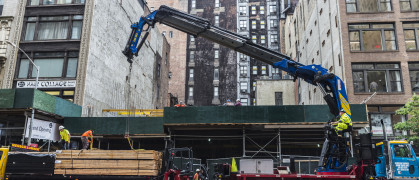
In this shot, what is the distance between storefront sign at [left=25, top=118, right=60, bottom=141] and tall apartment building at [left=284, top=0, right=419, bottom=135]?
81.2ft

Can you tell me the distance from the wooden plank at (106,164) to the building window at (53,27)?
21.6 metres

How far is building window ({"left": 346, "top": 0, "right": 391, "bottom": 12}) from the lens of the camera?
32688 mm

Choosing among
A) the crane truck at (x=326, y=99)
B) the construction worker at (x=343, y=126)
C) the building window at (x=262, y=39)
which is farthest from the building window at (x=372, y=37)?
the building window at (x=262, y=39)

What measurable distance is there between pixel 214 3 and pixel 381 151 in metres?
58.5

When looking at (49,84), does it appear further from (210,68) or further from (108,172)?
(210,68)

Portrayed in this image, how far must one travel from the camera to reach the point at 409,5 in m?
32.6

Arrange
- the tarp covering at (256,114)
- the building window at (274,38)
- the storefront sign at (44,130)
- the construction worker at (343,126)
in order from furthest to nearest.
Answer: the building window at (274,38) → the tarp covering at (256,114) → the storefront sign at (44,130) → the construction worker at (343,126)

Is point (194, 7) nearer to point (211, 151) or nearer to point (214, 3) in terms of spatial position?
point (214, 3)

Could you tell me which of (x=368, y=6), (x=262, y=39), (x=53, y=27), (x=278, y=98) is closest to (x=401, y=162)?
(x=368, y=6)

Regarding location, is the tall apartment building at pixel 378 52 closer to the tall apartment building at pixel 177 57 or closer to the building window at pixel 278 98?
the building window at pixel 278 98

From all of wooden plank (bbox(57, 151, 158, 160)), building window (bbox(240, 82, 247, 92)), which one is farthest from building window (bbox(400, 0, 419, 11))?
building window (bbox(240, 82, 247, 92))

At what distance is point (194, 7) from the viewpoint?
72062 mm

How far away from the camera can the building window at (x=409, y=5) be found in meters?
32.4

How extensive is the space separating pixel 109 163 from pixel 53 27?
79.5 ft
